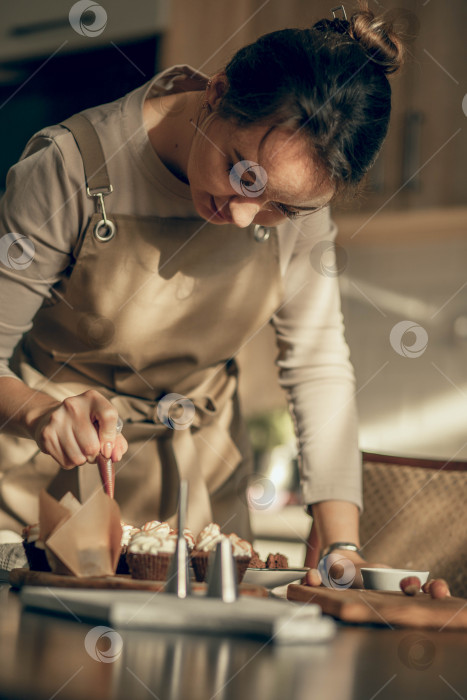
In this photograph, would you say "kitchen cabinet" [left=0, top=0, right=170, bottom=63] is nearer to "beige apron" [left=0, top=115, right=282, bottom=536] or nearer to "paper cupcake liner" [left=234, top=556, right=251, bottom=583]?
"beige apron" [left=0, top=115, right=282, bottom=536]

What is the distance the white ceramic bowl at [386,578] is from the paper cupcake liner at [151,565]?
0.23 metres

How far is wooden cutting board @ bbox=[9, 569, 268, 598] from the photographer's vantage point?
2.46 ft

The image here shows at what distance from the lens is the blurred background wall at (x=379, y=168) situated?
268cm

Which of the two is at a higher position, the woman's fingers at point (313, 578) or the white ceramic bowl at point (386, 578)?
the white ceramic bowl at point (386, 578)

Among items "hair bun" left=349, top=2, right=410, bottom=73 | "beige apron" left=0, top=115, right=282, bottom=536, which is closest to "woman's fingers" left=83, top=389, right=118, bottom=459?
"beige apron" left=0, top=115, right=282, bottom=536

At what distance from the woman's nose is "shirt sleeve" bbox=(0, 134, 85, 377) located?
26 centimetres

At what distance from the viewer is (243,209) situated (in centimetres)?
94

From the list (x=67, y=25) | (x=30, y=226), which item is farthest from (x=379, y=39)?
(x=67, y=25)

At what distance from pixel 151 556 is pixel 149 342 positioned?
455 millimetres

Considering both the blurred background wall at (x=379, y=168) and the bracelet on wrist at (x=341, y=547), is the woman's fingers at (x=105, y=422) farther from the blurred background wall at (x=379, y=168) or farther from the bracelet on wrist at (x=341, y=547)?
the blurred background wall at (x=379, y=168)

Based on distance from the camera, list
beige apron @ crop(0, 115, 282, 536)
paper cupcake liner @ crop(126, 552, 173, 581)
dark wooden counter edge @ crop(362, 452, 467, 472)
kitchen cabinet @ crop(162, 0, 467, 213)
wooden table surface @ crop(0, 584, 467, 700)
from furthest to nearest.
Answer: kitchen cabinet @ crop(162, 0, 467, 213) < dark wooden counter edge @ crop(362, 452, 467, 472) < beige apron @ crop(0, 115, 282, 536) < paper cupcake liner @ crop(126, 552, 173, 581) < wooden table surface @ crop(0, 584, 467, 700)

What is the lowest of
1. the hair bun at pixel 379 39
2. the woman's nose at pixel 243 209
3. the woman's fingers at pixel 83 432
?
the woman's fingers at pixel 83 432

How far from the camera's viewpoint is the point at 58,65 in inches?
116

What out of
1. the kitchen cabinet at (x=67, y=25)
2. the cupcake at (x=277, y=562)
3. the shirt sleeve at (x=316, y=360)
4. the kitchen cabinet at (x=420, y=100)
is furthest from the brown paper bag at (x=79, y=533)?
the kitchen cabinet at (x=67, y=25)
